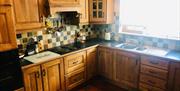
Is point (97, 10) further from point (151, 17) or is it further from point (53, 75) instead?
point (53, 75)

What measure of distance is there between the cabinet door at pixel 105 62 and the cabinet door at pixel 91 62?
97 mm

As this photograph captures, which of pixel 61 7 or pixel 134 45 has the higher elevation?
pixel 61 7

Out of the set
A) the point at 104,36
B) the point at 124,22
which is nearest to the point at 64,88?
the point at 104,36

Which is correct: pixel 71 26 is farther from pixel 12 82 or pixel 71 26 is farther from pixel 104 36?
pixel 12 82

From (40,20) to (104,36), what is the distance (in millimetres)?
1549

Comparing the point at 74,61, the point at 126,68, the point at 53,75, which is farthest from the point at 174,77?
the point at 53,75

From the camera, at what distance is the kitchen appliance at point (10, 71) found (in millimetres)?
1796

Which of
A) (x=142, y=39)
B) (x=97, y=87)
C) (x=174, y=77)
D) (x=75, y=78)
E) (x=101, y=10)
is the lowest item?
(x=97, y=87)

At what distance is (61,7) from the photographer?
2488 mm

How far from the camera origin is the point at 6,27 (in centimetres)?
174

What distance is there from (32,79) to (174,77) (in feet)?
6.44

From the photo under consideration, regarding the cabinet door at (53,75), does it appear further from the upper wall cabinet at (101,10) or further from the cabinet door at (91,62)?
the upper wall cabinet at (101,10)

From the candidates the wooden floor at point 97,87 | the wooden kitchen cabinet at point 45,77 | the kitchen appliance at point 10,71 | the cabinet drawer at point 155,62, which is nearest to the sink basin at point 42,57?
the wooden kitchen cabinet at point 45,77

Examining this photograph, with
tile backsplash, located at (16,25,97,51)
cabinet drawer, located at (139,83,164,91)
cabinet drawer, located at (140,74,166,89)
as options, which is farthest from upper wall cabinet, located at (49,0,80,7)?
cabinet drawer, located at (139,83,164,91)
